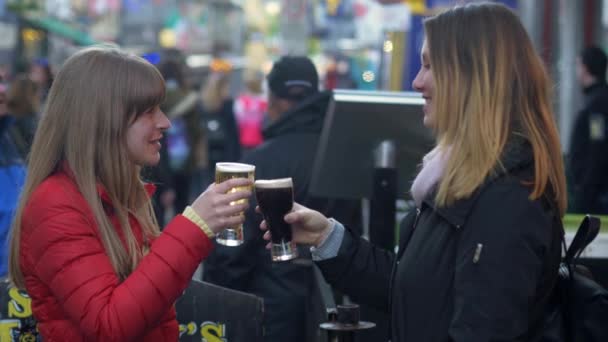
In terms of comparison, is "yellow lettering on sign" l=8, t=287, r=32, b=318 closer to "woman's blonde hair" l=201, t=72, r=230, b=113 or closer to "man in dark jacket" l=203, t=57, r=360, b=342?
"man in dark jacket" l=203, t=57, r=360, b=342

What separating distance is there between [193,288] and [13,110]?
20.9 ft

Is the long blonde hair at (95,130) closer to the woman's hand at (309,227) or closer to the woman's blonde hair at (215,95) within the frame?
the woman's hand at (309,227)

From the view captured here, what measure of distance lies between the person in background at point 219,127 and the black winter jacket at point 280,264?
304 inches

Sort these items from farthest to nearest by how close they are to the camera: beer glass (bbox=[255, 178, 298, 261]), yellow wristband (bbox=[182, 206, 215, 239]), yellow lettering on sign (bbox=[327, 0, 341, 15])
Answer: yellow lettering on sign (bbox=[327, 0, 341, 15]), beer glass (bbox=[255, 178, 298, 261]), yellow wristband (bbox=[182, 206, 215, 239])

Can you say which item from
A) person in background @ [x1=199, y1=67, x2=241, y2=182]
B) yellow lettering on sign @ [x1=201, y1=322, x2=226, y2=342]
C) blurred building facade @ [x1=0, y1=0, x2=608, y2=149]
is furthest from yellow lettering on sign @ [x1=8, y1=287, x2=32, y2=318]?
person in background @ [x1=199, y1=67, x2=241, y2=182]

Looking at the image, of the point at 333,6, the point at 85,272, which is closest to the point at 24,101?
the point at 85,272

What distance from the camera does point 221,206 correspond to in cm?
300

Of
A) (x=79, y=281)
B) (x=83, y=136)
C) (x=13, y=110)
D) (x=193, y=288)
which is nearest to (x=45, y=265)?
(x=79, y=281)

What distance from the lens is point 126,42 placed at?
5569 centimetres

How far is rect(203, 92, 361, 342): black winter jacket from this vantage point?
5.29 m

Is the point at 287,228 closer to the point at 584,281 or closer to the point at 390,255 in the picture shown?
the point at 390,255

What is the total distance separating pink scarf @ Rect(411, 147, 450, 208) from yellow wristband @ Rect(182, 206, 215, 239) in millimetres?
608

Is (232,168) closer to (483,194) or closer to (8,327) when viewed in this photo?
(483,194)

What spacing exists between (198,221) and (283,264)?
2.35m
